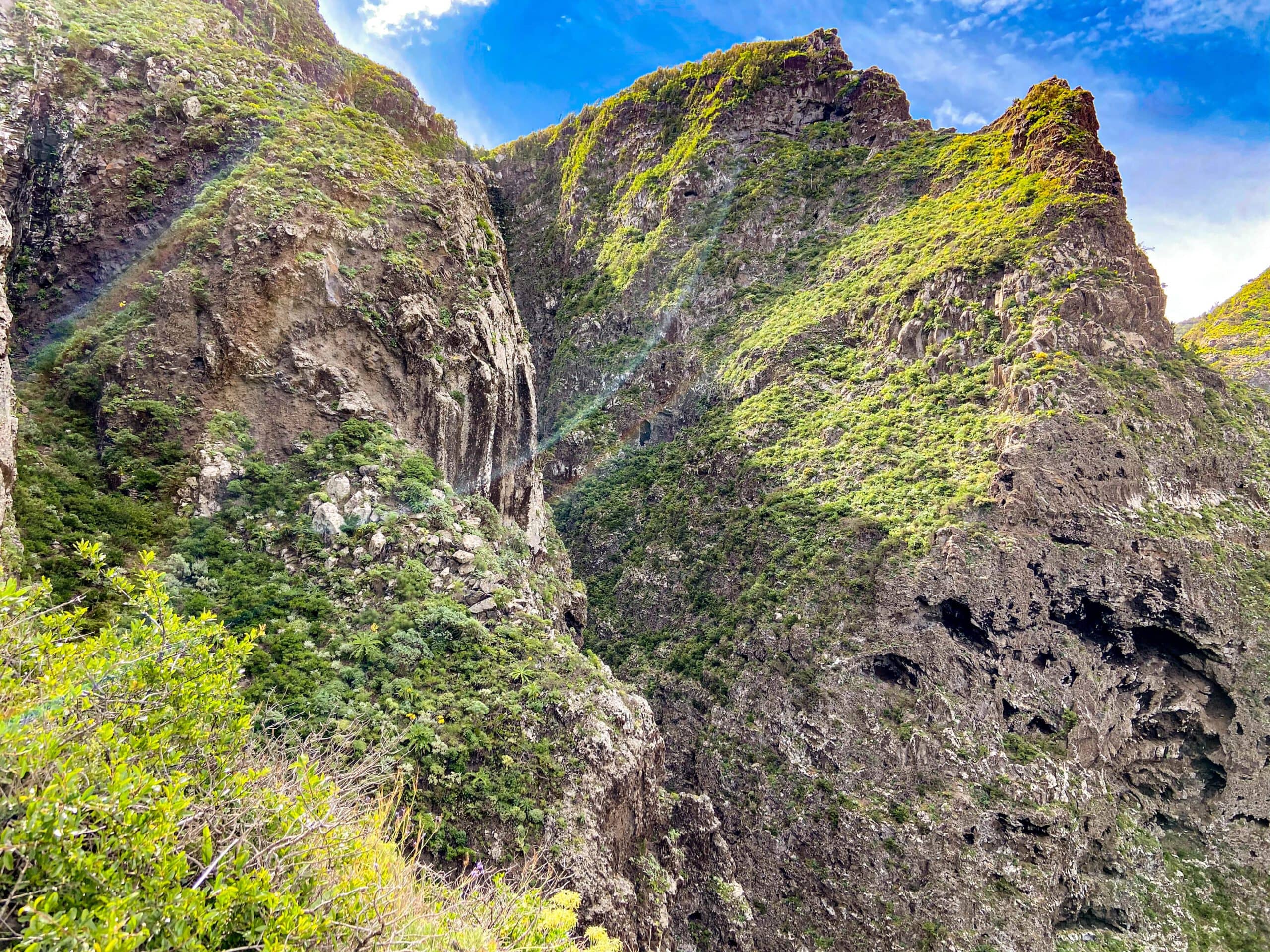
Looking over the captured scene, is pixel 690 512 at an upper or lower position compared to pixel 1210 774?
upper

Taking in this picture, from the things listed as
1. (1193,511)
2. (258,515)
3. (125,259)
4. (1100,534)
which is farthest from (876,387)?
(125,259)

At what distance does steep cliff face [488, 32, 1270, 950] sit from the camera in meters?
23.6

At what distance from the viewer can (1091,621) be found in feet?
91.1

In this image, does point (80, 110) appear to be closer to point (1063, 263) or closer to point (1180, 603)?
point (1063, 263)

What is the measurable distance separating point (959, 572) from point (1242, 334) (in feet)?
200

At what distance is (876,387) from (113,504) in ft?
120

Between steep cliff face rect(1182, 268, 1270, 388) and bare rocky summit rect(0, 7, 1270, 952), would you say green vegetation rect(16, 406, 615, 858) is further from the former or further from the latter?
steep cliff face rect(1182, 268, 1270, 388)

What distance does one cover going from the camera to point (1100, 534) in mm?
28000

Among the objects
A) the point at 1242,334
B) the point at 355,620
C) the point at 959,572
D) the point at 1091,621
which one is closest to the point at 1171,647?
the point at 1091,621

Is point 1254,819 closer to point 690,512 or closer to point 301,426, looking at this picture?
point 690,512

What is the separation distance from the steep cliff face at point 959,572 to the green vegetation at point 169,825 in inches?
848

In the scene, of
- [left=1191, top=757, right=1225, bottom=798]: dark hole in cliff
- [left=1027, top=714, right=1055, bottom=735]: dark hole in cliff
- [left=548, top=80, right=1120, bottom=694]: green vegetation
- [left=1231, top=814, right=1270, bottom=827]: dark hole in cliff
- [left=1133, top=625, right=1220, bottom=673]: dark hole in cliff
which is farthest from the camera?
[left=548, top=80, right=1120, bottom=694]: green vegetation

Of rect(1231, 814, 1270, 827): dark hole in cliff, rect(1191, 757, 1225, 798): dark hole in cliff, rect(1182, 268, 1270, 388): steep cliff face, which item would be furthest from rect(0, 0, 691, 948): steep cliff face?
rect(1182, 268, 1270, 388): steep cliff face

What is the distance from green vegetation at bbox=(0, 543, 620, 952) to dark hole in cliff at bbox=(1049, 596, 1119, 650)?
2919 centimetres
